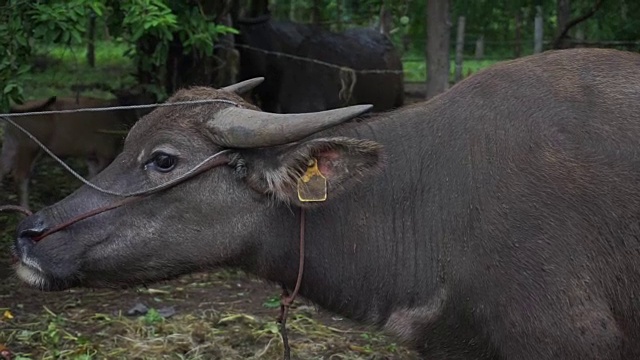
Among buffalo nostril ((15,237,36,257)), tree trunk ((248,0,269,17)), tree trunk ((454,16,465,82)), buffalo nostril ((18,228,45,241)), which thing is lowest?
tree trunk ((454,16,465,82))

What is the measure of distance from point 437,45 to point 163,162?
461 centimetres

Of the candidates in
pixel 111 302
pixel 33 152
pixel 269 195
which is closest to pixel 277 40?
pixel 33 152

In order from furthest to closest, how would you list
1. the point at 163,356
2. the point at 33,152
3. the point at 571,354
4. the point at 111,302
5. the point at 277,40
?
1. the point at 277,40
2. the point at 33,152
3. the point at 111,302
4. the point at 163,356
5. the point at 571,354

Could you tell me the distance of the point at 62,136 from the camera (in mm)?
8852

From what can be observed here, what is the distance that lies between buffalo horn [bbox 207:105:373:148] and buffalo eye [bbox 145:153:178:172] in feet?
0.61

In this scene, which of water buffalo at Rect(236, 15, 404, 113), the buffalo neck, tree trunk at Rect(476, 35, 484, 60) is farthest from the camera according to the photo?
tree trunk at Rect(476, 35, 484, 60)

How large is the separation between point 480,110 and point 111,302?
3.58 m

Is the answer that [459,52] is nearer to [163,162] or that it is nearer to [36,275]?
[163,162]

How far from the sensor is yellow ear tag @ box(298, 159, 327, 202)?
3.56m

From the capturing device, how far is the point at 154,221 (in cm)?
371

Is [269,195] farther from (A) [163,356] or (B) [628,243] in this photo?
(A) [163,356]

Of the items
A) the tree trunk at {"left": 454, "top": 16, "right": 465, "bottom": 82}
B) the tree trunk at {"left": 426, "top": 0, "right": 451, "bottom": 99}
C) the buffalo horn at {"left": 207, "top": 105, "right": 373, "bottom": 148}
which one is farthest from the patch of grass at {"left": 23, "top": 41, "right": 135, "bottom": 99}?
the buffalo horn at {"left": 207, "top": 105, "right": 373, "bottom": 148}

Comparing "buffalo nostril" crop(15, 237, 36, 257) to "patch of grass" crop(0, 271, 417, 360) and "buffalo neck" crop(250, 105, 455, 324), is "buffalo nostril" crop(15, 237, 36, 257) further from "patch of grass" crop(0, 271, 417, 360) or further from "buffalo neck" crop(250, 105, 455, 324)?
"patch of grass" crop(0, 271, 417, 360)

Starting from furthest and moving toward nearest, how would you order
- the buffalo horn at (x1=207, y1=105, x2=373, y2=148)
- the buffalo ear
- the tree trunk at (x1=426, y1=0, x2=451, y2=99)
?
the tree trunk at (x1=426, y1=0, x2=451, y2=99) < the buffalo ear < the buffalo horn at (x1=207, y1=105, x2=373, y2=148)
